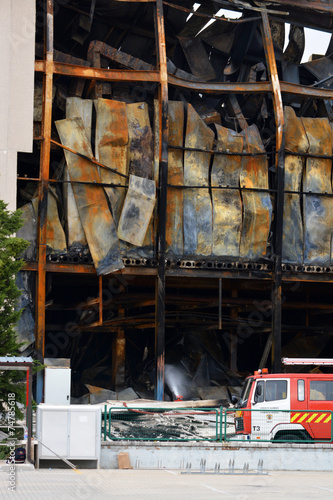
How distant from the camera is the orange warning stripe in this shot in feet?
69.5

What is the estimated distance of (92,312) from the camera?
112 ft

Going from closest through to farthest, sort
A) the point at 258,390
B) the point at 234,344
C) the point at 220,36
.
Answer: the point at 258,390 < the point at 220,36 < the point at 234,344

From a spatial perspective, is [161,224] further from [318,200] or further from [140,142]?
[318,200]

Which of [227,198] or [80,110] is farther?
[227,198]

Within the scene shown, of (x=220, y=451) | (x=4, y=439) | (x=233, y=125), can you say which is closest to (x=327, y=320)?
(x=233, y=125)

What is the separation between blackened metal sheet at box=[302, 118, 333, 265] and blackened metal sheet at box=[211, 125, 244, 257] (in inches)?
114

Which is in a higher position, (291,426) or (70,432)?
(70,432)

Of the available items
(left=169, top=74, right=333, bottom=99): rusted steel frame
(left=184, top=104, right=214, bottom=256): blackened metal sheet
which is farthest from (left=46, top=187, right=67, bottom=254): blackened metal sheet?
(left=169, top=74, right=333, bottom=99): rusted steel frame

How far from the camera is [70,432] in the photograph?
18.5m

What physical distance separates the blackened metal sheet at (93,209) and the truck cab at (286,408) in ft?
28.8

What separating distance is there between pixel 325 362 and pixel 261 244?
9.50 meters

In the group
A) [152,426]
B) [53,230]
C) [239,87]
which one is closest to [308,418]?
[152,426]

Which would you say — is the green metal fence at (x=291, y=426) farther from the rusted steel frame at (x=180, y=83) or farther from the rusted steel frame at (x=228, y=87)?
the rusted steel frame at (x=228, y=87)

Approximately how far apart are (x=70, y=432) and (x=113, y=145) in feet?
47.7
